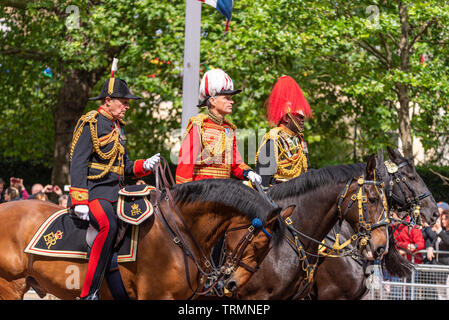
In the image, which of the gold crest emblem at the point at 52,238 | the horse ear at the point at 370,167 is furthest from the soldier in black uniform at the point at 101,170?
the horse ear at the point at 370,167

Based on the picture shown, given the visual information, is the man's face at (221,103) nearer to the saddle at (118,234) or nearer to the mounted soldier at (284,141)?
the mounted soldier at (284,141)

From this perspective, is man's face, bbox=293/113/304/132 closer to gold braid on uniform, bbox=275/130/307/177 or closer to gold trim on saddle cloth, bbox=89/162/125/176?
gold braid on uniform, bbox=275/130/307/177

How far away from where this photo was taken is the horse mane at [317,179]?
19.7 feet

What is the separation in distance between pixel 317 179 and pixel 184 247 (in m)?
1.52

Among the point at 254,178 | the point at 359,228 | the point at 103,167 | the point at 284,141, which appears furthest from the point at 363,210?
the point at 103,167

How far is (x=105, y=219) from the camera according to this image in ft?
16.8

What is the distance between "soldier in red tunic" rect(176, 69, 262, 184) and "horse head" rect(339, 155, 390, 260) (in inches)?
36.0

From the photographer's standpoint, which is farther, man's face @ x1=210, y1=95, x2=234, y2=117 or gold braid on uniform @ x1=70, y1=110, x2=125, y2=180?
man's face @ x1=210, y1=95, x2=234, y2=117

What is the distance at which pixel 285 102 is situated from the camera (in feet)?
24.0

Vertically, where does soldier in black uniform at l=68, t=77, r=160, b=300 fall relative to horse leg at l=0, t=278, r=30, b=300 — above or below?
above

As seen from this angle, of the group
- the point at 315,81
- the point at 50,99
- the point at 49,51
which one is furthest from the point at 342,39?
the point at 50,99

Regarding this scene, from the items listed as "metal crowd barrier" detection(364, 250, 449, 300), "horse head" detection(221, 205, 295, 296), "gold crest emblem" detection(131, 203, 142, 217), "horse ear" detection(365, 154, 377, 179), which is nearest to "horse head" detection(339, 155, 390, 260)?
"horse ear" detection(365, 154, 377, 179)

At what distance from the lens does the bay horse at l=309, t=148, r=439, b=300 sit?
260 inches

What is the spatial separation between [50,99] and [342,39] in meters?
8.73
